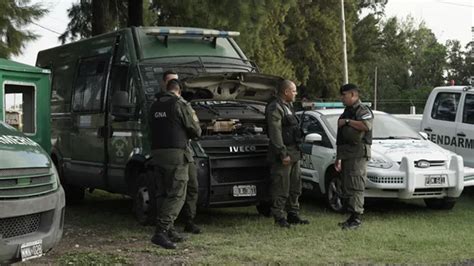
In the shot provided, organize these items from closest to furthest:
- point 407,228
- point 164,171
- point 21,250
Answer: point 21,250
point 164,171
point 407,228

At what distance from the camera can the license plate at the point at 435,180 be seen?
887 cm

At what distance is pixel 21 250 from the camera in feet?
17.2

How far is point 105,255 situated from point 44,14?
8.19 metres

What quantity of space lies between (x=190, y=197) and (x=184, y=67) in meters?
2.00

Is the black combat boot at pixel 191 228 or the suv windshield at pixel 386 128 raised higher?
the suv windshield at pixel 386 128

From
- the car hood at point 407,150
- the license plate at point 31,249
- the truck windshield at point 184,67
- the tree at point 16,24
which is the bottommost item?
the license plate at point 31,249

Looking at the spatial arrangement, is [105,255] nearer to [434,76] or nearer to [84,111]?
[84,111]

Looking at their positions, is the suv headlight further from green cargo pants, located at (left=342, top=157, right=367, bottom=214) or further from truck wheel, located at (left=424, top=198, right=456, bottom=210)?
truck wheel, located at (left=424, top=198, right=456, bottom=210)

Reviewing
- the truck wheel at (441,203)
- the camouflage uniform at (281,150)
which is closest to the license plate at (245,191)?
the camouflage uniform at (281,150)

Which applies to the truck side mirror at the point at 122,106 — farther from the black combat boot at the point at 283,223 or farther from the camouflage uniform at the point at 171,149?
the black combat boot at the point at 283,223

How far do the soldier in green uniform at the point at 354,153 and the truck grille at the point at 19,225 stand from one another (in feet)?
12.9

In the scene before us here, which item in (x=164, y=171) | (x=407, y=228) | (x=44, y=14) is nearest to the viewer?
(x=164, y=171)

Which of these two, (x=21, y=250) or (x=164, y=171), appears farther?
(x=164, y=171)

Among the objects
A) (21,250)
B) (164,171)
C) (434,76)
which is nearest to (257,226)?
(164,171)
